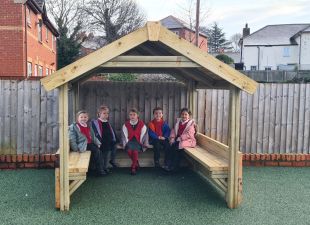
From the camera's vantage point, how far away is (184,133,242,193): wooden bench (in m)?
6.76

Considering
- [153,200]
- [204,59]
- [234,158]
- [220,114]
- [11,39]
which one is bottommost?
[153,200]

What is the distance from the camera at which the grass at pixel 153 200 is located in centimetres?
596

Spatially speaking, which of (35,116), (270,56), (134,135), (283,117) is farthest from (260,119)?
(270,56)

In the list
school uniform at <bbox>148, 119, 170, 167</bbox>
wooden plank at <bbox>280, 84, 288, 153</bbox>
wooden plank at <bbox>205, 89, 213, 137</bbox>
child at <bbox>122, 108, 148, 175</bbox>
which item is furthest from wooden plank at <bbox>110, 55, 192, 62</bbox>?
wooden plank at <bbox>280, 84, 288, 153</bbox>

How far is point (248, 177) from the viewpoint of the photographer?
8766 millimetres

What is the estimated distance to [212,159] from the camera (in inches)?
294

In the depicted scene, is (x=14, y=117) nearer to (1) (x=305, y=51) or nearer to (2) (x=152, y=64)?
(2) (x=152, y=64)

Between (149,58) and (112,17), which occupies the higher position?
(112,17)

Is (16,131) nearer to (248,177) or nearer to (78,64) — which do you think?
(78,64)

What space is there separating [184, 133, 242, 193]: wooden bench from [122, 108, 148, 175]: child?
1056 millimetres

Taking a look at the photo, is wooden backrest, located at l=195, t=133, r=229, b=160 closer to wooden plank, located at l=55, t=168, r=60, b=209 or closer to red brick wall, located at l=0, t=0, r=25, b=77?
wooden plank, located at l=55, t=168, r=60, b=209

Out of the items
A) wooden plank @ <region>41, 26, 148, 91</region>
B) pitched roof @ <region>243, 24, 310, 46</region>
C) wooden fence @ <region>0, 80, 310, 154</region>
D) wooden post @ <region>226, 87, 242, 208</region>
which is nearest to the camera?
wooden plank @ <region>41, 26, 148, 91</region>

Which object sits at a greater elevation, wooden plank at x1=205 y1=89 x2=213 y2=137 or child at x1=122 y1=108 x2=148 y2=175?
wooden plank at x1=205 y1=89 x2=213 y2=137

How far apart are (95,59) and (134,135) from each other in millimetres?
3336
